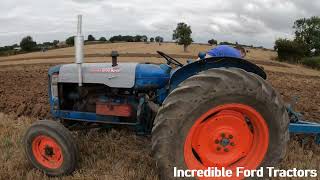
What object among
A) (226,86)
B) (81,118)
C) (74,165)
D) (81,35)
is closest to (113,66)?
(81,35)

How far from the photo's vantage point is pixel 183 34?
64.6 metres

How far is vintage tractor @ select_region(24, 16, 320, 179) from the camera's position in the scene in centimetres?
381

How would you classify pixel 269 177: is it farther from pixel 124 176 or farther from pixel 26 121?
pixel 26 121

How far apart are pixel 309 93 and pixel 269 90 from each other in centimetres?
795

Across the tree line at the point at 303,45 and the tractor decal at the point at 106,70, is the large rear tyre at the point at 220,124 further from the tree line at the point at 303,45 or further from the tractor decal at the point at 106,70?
the tree line at the point at 303,45

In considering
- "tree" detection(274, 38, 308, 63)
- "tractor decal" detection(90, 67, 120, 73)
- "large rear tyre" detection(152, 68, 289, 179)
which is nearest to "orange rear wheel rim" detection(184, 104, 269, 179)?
"large rear tyre" detection(152, 68, 289, 179)

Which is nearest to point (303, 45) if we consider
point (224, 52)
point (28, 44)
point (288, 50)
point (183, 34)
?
point (288, 50)

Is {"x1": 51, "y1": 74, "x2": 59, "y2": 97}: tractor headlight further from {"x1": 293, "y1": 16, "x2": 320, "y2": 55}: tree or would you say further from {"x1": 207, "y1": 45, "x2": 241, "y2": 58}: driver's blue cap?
{"x1": 293, "y1": 16, "x2": 320, "y2": 55}: tree

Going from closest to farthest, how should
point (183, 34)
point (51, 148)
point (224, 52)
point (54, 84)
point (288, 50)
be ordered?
point (51, 148)
point (54, 84)
point (224, 52)
point (288, 50)
point (183, 34)

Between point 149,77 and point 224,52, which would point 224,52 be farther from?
point 149,77

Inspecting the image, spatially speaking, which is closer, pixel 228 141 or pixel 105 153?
pixel 228 141

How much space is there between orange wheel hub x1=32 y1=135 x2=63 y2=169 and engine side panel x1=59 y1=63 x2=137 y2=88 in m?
0.79

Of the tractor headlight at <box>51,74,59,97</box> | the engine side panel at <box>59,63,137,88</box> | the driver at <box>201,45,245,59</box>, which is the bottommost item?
the tractor headlight at <box>51,74,59,97</box>

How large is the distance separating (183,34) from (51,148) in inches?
2393
